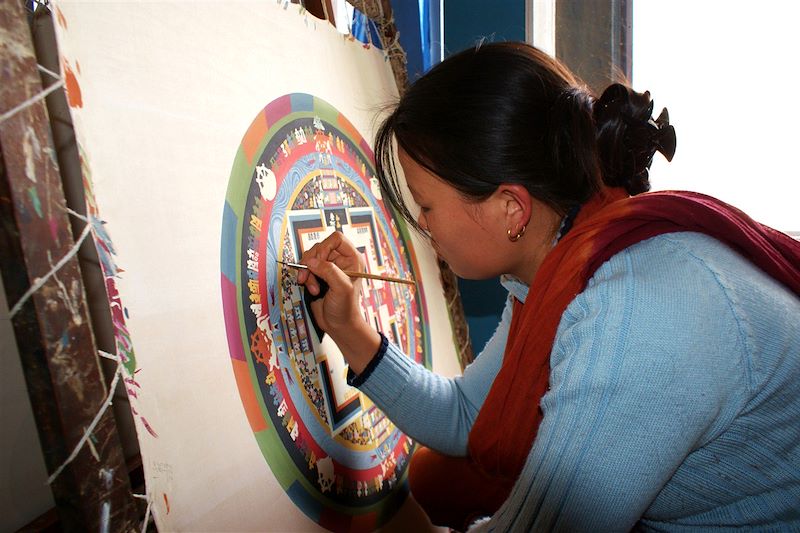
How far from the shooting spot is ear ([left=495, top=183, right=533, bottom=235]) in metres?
0.78

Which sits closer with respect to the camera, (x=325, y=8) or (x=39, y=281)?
(x=39, y=281)

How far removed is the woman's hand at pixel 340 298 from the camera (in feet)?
2.79

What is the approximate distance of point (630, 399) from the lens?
0.54 m

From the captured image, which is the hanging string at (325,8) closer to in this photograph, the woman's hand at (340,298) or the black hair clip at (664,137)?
the woman's hand at (340,298)

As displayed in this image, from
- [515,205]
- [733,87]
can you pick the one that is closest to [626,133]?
[515,205]

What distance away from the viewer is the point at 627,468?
0.54 m

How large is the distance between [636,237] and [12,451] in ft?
2.67

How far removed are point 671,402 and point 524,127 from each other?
39 cm

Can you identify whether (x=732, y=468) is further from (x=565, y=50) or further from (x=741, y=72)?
(x=741, y=72)

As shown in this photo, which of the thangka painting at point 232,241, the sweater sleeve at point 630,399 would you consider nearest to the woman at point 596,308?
the sweater sleeve at point 630,399

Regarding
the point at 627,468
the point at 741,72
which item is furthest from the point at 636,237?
the point at 741,72

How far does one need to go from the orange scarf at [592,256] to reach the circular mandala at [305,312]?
0.88 ft

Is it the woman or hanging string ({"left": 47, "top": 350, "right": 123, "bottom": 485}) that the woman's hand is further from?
hanging string ({"left": 47, "top": 350, "right": 123, "bottom": 485})

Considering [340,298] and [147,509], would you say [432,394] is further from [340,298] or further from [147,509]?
[147,509]
